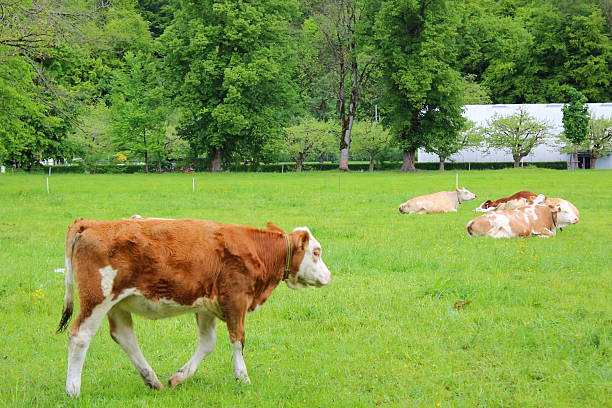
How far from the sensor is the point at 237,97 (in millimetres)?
60188

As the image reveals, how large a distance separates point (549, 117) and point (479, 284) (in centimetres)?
6749

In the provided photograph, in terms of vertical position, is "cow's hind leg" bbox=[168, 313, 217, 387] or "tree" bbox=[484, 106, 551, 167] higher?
"tree" bbox=[484, 106, 551, 167]

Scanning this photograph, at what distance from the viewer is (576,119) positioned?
68812 mm

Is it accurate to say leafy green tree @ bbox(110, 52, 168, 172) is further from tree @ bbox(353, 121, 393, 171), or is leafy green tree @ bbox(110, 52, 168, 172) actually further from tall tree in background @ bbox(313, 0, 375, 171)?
tree @ bbox(353, 121, 393, 171)

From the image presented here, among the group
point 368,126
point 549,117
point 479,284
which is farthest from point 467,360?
point 549,117

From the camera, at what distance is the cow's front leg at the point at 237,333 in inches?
275

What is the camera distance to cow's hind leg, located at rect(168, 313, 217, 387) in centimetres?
710

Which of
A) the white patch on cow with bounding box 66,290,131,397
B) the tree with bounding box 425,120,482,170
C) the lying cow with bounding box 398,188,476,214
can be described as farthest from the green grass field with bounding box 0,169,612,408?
the tree with bounding box 425,120,482,170

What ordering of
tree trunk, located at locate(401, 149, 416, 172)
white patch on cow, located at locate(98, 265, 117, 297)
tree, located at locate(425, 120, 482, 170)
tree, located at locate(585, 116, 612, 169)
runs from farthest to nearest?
tree, located at locate(585, 116, 612, 169), tree, located at locate(425, 120, 482, 170), tree trunk, located at locate(401, 149, 416, 172), white patch on cow, located at locate(98, 265, 117, 297)

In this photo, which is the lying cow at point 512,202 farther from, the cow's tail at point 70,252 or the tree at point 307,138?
the tree at point 307,138

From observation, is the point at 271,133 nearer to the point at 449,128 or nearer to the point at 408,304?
the point at 449,128

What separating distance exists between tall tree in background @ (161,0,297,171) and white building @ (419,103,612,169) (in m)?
19.8

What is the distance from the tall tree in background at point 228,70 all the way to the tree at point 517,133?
20667mm

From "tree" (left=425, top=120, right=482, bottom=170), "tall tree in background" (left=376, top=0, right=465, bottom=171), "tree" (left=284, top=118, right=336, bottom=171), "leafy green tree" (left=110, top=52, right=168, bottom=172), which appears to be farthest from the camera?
"leafy green tree" (left=110, top=52, right=168, bottom=172)
